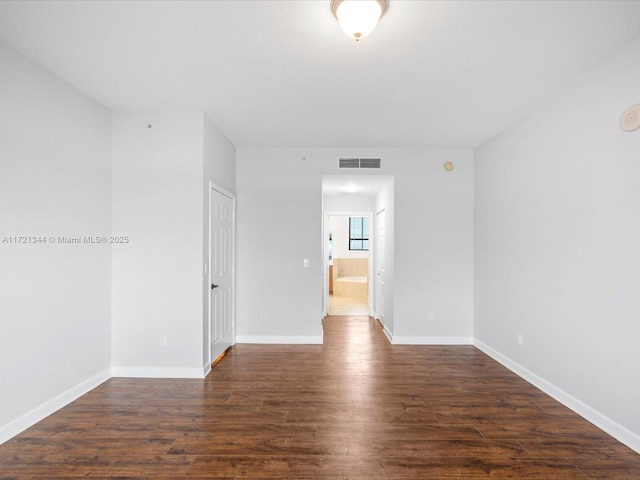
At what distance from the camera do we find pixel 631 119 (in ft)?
7.59

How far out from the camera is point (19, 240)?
2.47 meters

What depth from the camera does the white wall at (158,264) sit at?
3.51 meters

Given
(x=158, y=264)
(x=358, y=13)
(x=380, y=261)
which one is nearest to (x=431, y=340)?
(x=380, y=261)

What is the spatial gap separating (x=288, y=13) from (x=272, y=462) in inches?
112

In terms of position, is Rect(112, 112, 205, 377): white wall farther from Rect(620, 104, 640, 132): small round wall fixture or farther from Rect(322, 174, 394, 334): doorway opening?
Rect(620, 104, 640, 132): small round wall fixture

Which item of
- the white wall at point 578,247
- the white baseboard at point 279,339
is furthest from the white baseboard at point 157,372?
the white wall at point 578,247

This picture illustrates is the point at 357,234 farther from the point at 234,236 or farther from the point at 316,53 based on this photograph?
the point at 316,53

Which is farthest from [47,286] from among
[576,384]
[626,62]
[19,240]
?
[626,62]

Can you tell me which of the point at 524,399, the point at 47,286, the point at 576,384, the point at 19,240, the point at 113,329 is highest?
the point at 19,240

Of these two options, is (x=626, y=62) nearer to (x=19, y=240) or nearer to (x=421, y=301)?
(x=421, y=301)

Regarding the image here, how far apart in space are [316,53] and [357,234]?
935 centimetres

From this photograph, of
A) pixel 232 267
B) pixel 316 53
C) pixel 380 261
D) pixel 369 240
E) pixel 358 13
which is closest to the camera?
pixel 358 13

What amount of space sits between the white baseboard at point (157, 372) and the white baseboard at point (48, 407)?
0.47ft

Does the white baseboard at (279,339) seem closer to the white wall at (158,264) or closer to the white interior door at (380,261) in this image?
the white wall at (158,264)
